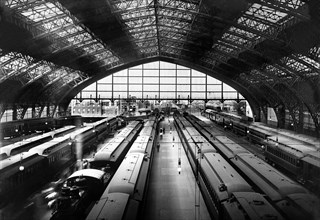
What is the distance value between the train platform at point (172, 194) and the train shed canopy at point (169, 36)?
22.9 ft

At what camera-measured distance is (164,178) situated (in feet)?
44.2

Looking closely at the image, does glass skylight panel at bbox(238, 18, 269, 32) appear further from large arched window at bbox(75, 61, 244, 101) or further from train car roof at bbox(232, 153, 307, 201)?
large arched window at bbox(75, 61, 244, 101)

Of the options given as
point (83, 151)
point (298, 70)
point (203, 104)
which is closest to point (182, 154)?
point (83, 151)

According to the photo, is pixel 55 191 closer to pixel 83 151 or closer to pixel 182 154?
pixel 83 151

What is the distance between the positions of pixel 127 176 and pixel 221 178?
114 inches

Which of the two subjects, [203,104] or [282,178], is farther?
[203,104]

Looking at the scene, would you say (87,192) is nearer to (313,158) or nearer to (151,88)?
(313,158)

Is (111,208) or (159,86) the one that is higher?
(159,86)

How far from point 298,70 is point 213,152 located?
1224cm

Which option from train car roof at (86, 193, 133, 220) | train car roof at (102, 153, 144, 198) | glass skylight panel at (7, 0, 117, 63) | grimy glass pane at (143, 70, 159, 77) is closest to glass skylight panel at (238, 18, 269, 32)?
glass skylight panel at (7, 0, 117, 63)

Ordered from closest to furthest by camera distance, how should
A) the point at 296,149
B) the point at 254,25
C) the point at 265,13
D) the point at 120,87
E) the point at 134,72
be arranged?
the point at 296,149
the point at 265,13
the point at 254,25
the point at 134,72
the point at 120,87

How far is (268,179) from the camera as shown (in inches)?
339

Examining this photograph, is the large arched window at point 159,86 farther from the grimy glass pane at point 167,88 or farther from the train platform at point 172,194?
the train platform at point 172,194

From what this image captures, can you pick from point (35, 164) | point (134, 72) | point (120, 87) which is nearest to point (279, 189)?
point (35, 164)
